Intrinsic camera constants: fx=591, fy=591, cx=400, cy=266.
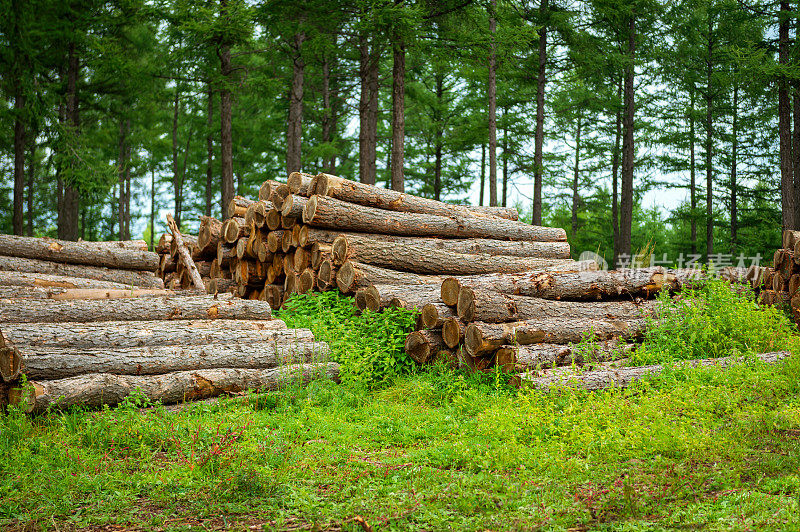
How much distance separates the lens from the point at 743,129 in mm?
24359

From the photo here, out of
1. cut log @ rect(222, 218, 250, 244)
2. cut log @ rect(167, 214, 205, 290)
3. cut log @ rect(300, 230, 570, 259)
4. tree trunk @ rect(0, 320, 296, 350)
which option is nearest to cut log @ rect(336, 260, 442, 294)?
cut log @ rect(300, 230, 570, 259)

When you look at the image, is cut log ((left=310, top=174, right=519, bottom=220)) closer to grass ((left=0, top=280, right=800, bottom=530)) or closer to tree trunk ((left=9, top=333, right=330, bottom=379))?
tree trunk ((left=9, top=333, right=330, bottom=379))

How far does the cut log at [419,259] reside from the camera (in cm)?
998

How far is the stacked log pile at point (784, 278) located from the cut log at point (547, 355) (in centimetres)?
490

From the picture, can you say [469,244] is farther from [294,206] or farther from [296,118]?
[296,118]

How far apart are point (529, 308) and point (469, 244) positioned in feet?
12.3

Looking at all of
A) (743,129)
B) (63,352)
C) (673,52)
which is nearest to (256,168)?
(673,52)

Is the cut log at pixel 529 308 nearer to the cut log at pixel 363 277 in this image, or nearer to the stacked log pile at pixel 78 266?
the cut log at pixel 363 277

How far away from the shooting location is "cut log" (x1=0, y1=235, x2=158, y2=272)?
11445 mm

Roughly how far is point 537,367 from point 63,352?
217 inches

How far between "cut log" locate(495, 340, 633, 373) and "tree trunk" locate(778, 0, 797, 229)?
14.4 metres

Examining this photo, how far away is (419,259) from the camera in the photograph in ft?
35.2

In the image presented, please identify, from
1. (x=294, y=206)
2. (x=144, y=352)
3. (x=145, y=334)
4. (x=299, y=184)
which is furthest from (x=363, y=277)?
(x=144, y=352)

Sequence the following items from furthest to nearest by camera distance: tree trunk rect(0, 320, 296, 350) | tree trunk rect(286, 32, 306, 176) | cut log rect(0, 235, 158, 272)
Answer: tree trunk rect(286, 32, 306, 176)
cut log rect(0, 235, 158, 272)
tree trunk rect(0, 320, 296, 350)
